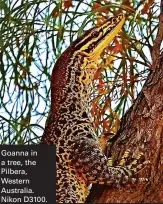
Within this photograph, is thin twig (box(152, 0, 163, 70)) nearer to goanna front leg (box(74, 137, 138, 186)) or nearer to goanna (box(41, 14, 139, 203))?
goanna (box(41, 14, 139, 203))

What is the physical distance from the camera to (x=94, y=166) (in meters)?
1.84

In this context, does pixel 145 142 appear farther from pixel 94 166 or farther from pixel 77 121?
pixel 77 121

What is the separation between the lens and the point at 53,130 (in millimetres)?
1995

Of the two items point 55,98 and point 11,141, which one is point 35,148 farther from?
point 11,141

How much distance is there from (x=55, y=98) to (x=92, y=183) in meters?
0.33

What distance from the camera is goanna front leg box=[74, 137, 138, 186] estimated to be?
5.76ft

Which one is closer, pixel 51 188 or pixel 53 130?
pixel 51 188

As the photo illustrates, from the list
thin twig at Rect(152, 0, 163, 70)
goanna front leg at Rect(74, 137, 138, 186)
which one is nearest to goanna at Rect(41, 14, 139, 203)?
goanna front leg at Rect(74, 137, 138, 186)

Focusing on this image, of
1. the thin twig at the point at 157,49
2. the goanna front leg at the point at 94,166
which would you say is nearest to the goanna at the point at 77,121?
the goanna front leg at the point at 94,166

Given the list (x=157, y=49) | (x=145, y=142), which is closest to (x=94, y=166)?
(x=145, y=142)

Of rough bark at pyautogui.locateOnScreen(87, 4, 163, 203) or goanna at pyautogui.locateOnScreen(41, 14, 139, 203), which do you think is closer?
rough bark at pyautogui.locateOnScreen(87, 4, 163, 203)

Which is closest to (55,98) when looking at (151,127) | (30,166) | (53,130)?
(53,130)

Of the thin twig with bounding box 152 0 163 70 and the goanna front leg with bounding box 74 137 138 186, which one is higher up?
the thin twig with bounding box 152 0 163 70

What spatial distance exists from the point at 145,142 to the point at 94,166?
183 millimetres
